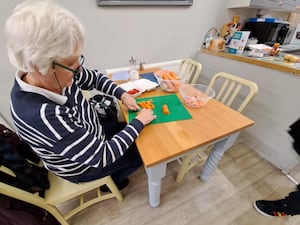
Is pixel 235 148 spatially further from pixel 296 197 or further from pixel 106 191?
pixel 106 191

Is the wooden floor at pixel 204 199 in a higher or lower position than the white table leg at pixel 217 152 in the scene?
lower

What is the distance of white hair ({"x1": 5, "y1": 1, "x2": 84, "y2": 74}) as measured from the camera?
0.43 m

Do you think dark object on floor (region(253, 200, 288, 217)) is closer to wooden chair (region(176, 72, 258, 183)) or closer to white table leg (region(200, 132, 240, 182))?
white table leg (region(200, 132, 240, 182))

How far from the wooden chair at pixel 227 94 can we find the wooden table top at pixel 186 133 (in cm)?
12

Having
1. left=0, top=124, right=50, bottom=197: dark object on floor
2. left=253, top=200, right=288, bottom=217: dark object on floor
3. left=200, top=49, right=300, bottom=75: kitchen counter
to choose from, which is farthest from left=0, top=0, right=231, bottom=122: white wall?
left=253, top=200, right=288, bottom=217: dark object on floor

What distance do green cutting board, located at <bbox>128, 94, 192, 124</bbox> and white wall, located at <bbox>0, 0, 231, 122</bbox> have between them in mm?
930

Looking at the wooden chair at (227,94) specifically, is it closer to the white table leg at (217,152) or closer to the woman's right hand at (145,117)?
the white table leg at (217,152)

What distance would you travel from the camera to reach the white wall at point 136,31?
136 centimetres

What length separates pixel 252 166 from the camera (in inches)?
54.0

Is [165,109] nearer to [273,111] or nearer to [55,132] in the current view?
[55,132]

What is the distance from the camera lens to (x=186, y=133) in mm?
716

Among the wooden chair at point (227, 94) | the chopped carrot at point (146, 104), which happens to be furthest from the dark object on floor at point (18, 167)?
the wooden chair at point (227, 94)

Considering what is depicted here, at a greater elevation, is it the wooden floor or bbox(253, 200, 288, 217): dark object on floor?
bbox(253, 200, 288, 217): dark object on floor

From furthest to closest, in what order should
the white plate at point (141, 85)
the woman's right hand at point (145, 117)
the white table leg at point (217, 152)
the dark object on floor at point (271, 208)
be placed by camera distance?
the white plate at point (141, 85)
the dark object on floor at point (271, 208)
the white table leg at point (217, 152)
the woman's right hand at point (145, 117)
